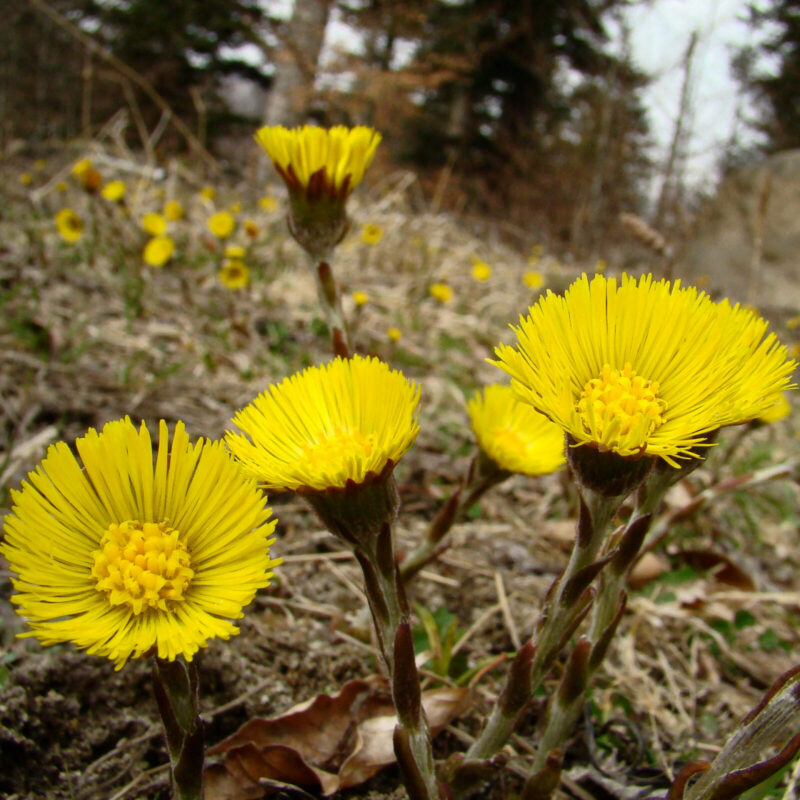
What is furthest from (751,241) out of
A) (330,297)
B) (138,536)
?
(138,536)

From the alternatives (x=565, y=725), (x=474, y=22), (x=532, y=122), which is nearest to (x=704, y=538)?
(x=565, y=725)

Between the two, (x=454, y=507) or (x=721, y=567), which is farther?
(x=721, y=567)

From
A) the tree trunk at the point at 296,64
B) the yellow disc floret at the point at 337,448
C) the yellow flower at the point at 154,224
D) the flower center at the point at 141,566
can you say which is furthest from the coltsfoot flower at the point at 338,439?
the tree trunk at the point at 296,64

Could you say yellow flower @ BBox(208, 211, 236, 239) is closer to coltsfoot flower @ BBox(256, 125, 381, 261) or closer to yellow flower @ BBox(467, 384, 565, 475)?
coltsfoot flower @ BBox(256, 125, 381, 261)

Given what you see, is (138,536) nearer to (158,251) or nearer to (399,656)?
(399,656)

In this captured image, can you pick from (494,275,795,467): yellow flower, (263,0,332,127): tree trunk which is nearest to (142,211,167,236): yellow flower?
(494,275,795,467): yellow flower

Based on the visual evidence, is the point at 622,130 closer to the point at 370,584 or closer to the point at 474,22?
the point at 474,22
